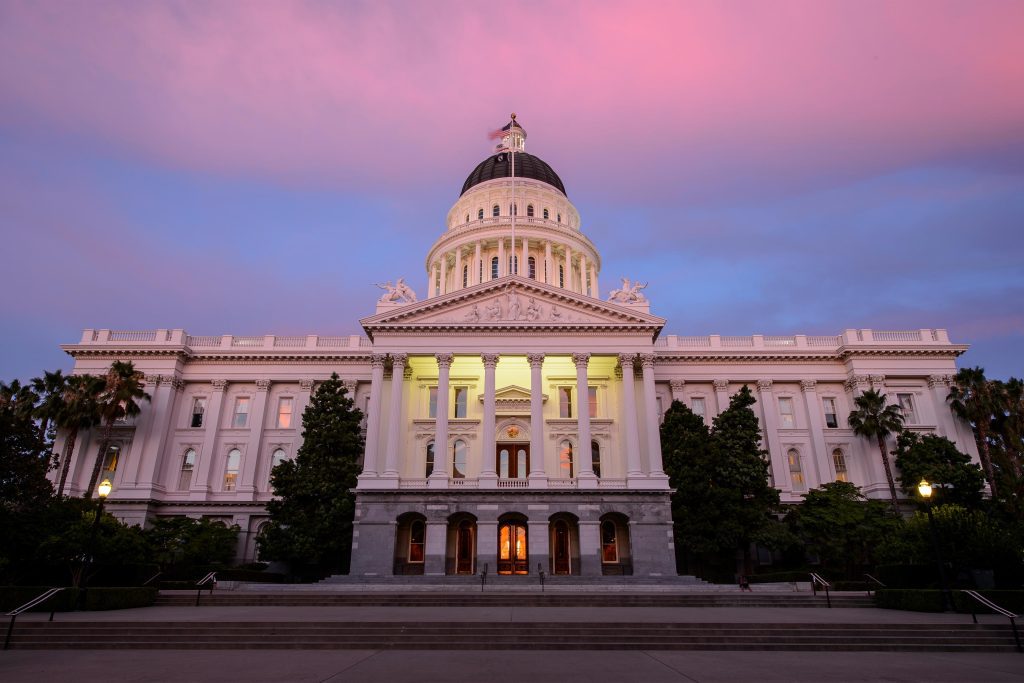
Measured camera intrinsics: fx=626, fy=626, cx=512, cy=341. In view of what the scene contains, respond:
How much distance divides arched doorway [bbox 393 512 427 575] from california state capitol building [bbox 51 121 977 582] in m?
0.12

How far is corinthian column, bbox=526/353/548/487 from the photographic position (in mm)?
37875

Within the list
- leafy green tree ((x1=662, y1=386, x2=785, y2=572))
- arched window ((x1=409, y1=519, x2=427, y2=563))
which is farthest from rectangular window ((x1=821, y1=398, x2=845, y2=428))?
arched window ((x1=409, y1=519, x2=427, y2=563))

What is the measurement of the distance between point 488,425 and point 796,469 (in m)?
23.5

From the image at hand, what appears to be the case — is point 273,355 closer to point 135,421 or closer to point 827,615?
point 135,421

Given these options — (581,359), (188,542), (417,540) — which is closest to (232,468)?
(188,542)

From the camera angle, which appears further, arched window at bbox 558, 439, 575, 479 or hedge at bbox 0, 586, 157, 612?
arched window at bbox 558, 439, 575, 479

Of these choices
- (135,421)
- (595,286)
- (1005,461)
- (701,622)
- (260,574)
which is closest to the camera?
(701,622)

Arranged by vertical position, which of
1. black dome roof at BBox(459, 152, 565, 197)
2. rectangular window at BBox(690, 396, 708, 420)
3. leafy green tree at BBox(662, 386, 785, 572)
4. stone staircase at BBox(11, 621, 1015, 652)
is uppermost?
black dome roof at BBox(459, 152, 565, 197)

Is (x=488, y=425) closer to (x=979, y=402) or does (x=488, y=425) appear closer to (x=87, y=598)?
(x=87, y=598)

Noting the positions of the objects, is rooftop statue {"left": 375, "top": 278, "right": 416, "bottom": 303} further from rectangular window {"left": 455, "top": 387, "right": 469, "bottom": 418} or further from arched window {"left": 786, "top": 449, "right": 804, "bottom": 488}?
arched window {"left": 786, "top": 449, "right": 804, "bottom": 488}

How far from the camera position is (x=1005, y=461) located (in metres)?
41.5

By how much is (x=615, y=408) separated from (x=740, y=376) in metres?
11.3

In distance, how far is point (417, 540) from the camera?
3888cm

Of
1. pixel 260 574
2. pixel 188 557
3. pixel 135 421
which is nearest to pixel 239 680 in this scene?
Answer: pixel 260 574
